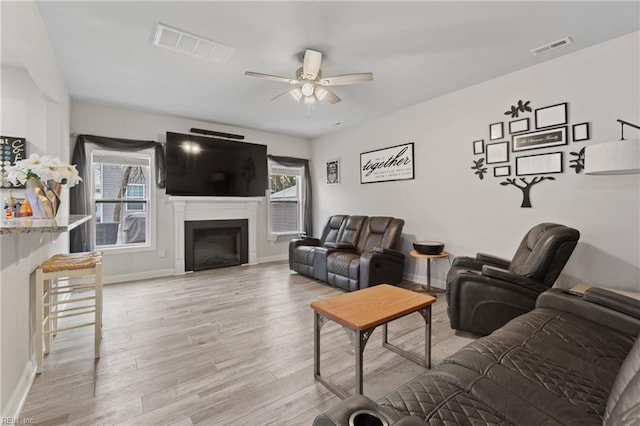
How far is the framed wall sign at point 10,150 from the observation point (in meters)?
2.66

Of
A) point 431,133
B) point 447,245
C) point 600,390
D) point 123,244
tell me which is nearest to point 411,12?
point 431,133

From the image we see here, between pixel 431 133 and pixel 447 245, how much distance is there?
1.62 metres

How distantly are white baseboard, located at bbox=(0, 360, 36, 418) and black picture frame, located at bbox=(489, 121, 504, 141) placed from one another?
4678mm

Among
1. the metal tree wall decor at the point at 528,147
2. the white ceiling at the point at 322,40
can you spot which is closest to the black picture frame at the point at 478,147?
the metal tree wall decor at the point at 528,147

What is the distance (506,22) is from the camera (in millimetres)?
2367

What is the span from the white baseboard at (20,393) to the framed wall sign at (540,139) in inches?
184

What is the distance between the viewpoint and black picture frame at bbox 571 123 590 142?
278 cm

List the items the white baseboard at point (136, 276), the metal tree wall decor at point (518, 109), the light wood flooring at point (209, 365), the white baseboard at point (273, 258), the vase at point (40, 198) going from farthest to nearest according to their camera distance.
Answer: the white baseboard at point (273, 258) → the white baseboard at point (136, 276) → the metal tree wall decor at point (518, 109) → the vase at point (40, 198) → the light wood flooring at point (209, 365)

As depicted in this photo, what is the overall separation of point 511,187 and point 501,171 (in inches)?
8.6

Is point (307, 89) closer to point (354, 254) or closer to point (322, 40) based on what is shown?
point (322, 40)

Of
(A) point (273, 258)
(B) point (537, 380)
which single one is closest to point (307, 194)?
(A) point (273, 258)

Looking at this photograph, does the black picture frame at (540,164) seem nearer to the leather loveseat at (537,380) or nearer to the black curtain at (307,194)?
the leather loveseat at (537,380)

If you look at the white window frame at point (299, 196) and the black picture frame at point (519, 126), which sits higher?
the black picture frame at point (519, 126)

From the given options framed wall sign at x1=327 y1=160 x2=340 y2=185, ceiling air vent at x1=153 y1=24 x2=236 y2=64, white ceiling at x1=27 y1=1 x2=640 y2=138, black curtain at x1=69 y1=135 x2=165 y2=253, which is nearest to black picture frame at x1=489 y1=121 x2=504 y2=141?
white ceiling at x1=27 y1=1 x2=640 y2=138
